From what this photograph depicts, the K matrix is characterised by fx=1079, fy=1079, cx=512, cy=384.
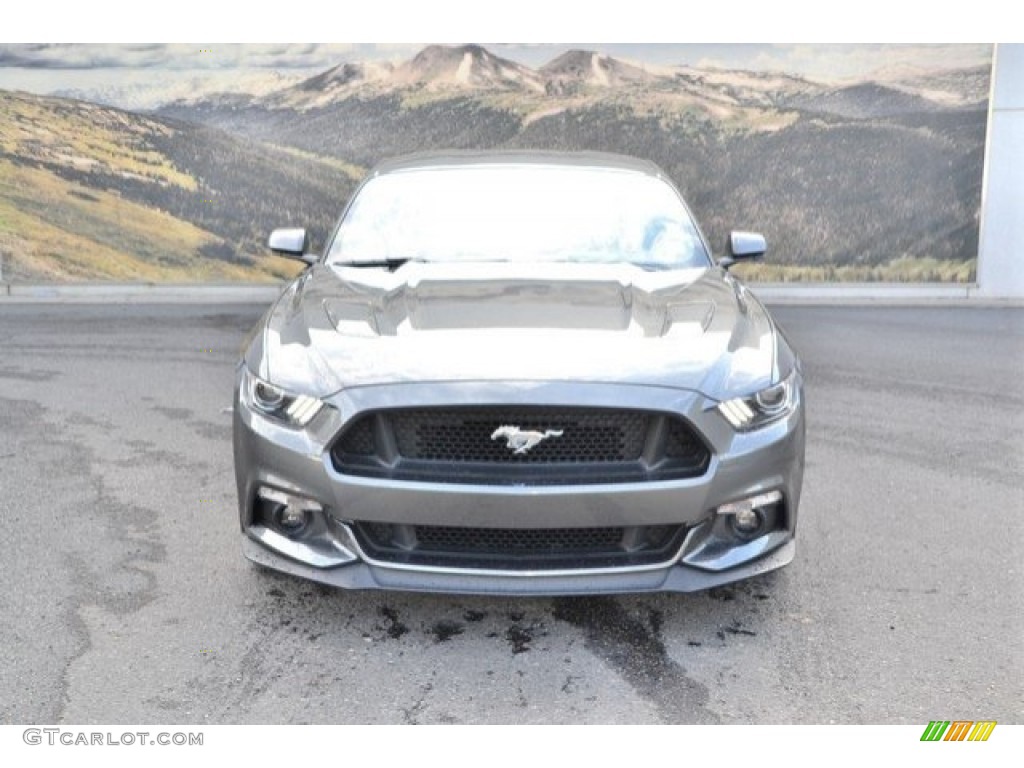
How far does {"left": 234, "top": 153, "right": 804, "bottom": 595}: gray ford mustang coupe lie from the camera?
3.34m

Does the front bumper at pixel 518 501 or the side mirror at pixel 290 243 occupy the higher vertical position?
the side mirror at pixel 290 243

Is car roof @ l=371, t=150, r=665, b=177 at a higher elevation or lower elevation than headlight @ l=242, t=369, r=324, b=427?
higher

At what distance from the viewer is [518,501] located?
3.30 metres

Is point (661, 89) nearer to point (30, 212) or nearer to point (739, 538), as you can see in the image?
point (30, 212)

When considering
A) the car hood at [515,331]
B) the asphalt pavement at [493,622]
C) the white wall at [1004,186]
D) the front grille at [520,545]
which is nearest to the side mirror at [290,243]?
the car hood at [515,331]

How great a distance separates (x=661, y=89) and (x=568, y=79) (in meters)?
1.07

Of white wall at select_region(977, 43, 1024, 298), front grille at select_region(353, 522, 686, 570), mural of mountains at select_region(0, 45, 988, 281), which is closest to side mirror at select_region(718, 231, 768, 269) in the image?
front grille at select_region(353, 522, 686, 570)

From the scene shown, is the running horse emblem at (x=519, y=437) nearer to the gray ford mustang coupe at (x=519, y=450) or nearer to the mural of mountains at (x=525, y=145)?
the gray ford mustang coupe at (x=519, y=450)

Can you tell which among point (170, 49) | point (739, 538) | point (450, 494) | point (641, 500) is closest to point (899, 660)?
point (739, 538)

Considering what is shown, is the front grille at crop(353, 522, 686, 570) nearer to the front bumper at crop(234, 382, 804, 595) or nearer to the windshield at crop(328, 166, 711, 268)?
the front bumper at crop(234, 382, 804, 595)

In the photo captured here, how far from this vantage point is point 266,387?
358cm

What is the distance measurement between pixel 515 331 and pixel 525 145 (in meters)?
9.00
